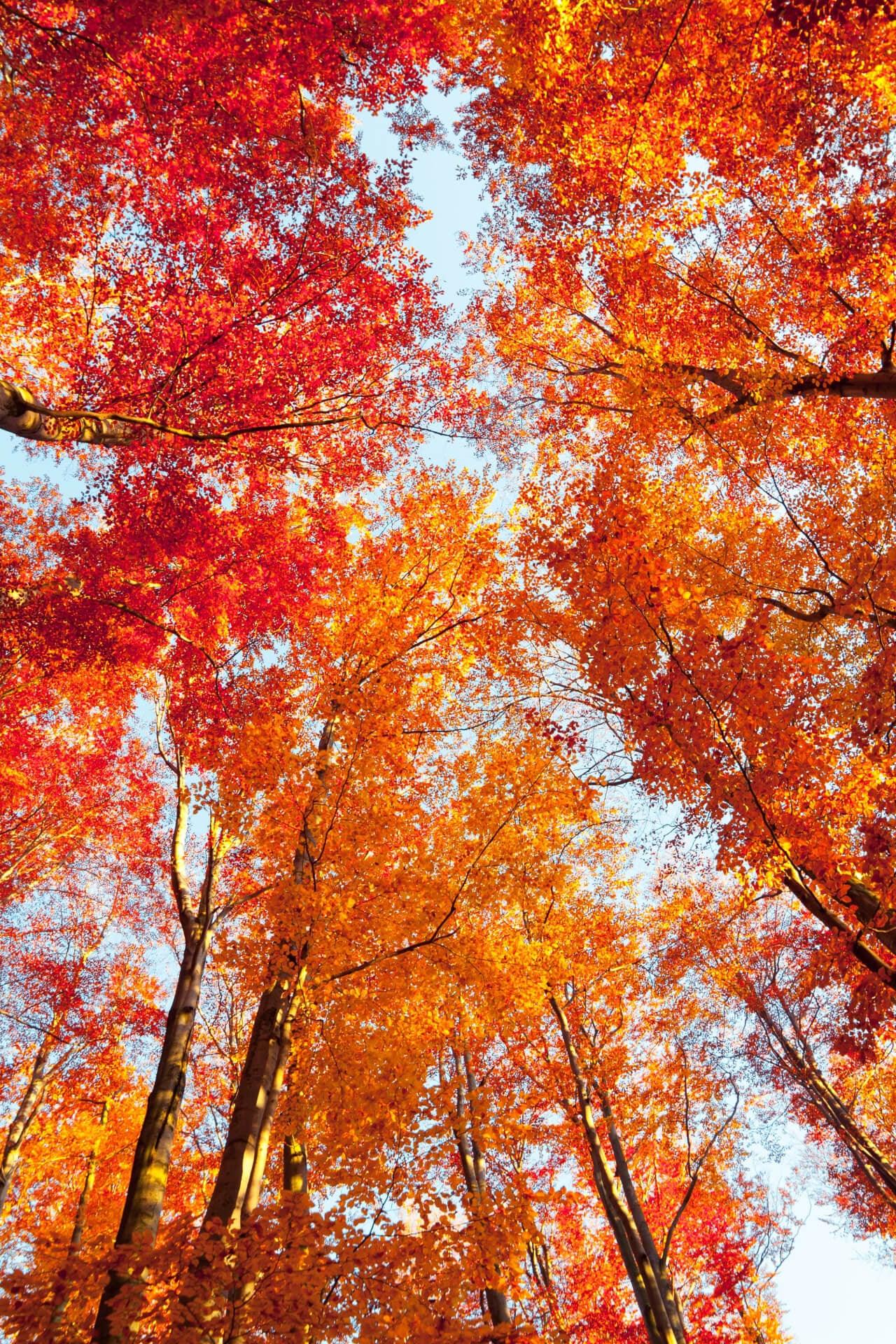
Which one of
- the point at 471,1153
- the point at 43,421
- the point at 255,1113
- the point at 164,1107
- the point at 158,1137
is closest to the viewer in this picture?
the point at 43,421

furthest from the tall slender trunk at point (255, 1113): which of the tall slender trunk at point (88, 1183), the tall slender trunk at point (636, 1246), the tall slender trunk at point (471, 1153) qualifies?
the tall slender trunk at point (636, 1246)

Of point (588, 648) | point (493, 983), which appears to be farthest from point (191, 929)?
point (588, 648)

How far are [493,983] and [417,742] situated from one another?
321 centimetres

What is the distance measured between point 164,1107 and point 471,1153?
509 centimetres

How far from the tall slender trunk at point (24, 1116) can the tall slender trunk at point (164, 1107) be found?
4637 millimetres

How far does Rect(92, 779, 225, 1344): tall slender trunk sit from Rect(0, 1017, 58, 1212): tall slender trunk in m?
Answer: 4.64

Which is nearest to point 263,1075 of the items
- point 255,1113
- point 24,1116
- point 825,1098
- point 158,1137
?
point 255,1113

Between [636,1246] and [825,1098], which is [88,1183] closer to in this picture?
[636,1246]

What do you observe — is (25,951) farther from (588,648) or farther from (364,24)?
(364,24)

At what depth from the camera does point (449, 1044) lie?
9969mm

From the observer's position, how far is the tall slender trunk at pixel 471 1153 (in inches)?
218

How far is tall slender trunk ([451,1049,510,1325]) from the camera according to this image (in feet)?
18.1

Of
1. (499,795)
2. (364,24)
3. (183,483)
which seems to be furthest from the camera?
(183,483)

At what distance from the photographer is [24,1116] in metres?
11.0
